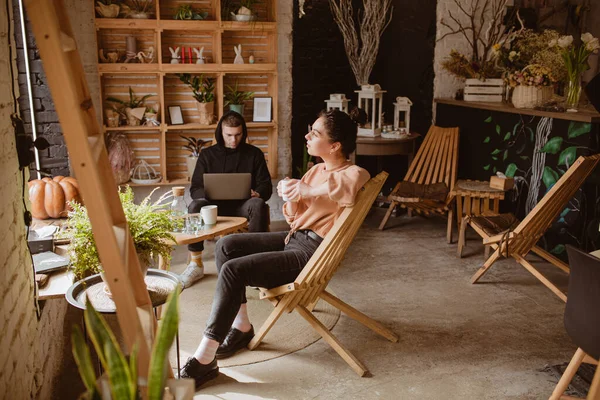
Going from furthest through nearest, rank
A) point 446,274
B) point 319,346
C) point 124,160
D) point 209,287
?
1. point 124,160
2. point 446,274
3. point 209,287
4. point 319,346

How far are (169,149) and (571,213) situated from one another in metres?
4.15

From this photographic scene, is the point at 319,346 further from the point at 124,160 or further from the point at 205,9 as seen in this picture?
the point at 205,9

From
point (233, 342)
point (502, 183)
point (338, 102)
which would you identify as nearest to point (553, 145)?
point (502, 183)

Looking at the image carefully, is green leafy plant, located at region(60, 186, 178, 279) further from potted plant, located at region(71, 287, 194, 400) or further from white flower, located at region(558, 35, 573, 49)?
white flower, located at region(558, 35, 573, 49)

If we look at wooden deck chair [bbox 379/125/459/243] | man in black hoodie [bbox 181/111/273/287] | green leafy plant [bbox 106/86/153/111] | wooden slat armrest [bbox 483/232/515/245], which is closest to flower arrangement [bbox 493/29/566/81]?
wooden deck chair [bbox 379/125/459/243]

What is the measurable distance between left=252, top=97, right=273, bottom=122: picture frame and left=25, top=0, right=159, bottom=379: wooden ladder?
4665 mm

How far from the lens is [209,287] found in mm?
4438

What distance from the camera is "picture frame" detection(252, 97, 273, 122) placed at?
22.0 ft

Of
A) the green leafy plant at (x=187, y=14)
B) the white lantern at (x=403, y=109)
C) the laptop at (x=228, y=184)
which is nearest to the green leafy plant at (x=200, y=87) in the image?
the green leafy plant at (x=187, y=14)

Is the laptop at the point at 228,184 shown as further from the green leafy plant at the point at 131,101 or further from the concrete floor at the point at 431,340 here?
the green leafy plant at the point at 131,101

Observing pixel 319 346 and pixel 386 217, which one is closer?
pixel 319 346

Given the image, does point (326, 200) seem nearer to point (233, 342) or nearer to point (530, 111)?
point (233, 342)

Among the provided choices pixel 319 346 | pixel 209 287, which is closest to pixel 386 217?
pixel 209 287

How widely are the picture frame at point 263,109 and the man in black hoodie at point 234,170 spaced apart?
5.46ft
